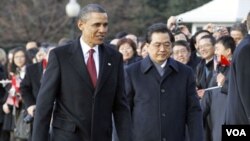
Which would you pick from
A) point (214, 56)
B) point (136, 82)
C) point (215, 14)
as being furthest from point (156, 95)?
point (215, 14)

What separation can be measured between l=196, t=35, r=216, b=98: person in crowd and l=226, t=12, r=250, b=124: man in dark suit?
15.5ft

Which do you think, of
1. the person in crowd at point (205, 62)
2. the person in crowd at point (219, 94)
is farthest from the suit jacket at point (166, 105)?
the person in crowd at point (205, 62)

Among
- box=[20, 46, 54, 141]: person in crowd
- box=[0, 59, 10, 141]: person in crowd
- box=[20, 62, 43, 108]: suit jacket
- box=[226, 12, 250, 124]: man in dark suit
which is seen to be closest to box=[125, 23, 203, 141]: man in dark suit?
box=[226, 12, 250, 124]: man in dark suit

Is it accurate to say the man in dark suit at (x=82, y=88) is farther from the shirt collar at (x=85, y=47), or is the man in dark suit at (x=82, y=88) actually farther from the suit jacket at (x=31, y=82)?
the suit jacket at (x=31, y=82)

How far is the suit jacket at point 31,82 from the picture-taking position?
1587cm

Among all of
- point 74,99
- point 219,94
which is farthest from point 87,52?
point 219,94

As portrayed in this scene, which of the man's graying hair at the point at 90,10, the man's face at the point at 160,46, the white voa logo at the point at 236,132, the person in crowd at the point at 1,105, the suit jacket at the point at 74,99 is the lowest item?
the person in crowd at the point at 1,105

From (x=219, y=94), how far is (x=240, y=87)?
13.7 ft

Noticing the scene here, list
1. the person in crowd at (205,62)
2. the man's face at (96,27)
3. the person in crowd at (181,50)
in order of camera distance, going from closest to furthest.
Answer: the man's face at (96,27) → the person in crowd at (181,50) → the person in crowd at (205,62)

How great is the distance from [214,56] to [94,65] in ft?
17.2

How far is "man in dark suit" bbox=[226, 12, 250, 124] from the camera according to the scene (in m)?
8.88

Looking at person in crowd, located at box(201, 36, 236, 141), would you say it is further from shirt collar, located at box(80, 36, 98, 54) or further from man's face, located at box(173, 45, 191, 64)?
shirt collar, located at box(80, 36, 98, 54)

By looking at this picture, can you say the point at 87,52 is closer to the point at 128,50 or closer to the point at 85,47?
the point at 85,47

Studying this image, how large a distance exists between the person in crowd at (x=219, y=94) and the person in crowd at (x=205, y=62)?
45 cm
